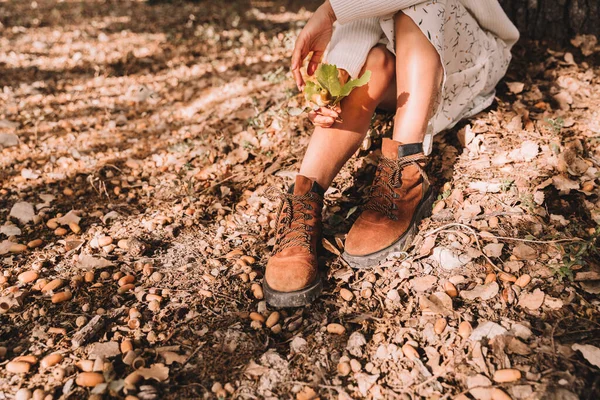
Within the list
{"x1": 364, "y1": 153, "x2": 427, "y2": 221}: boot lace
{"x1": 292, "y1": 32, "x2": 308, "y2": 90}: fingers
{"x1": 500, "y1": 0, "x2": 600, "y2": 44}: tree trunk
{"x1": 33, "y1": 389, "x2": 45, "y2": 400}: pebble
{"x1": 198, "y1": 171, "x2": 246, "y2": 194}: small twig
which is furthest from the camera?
{"x1": 500, "y1": 0, "x2": 600, "y2": 44}: tree trunk

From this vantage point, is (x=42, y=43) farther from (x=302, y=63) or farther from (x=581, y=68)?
(x=581, y=68)

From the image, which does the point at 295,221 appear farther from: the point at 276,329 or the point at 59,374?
the point at 59,374

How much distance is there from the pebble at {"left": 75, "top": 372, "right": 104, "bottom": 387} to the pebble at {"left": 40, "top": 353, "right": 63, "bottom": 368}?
0.42ft

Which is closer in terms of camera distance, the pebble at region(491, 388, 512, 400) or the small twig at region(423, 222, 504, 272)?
the pebble at region(491, 388, 512, 400)

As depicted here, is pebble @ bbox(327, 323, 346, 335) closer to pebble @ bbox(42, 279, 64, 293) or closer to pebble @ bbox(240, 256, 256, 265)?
pebble @ bbox(240, 256, 256, 265)

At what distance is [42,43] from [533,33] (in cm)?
426

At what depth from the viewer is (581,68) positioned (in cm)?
263

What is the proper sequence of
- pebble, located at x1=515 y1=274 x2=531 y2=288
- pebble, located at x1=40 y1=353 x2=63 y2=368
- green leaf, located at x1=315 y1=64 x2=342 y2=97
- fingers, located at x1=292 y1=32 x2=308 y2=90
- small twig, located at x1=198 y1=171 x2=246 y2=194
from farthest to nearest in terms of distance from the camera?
small twig, located at x1=198 y1=171 x2=246 y2=194
fingers, located at x1=292 y1=32 x2=308 y2=90
green leaf, located at x1=315 y1=64 x2=342 y2=97
pebble, located at x1=515 y1=274 x2=531 y2=288
pebble, located at x1=40 y1=353 x2=63 y2=368

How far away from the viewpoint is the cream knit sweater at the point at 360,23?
1.79 meters

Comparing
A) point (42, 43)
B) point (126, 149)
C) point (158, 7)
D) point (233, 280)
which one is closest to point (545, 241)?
point (233, 280)

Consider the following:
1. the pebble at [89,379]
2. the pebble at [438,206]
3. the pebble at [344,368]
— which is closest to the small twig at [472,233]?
the pebble at [438,206]

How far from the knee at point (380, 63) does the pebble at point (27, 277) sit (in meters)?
1.62

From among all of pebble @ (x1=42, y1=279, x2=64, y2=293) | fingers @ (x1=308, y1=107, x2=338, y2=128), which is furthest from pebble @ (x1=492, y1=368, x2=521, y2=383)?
pebble @ (x1=42, y1=279, x2=64, y2=293)

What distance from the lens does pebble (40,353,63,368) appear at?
1.52 m
